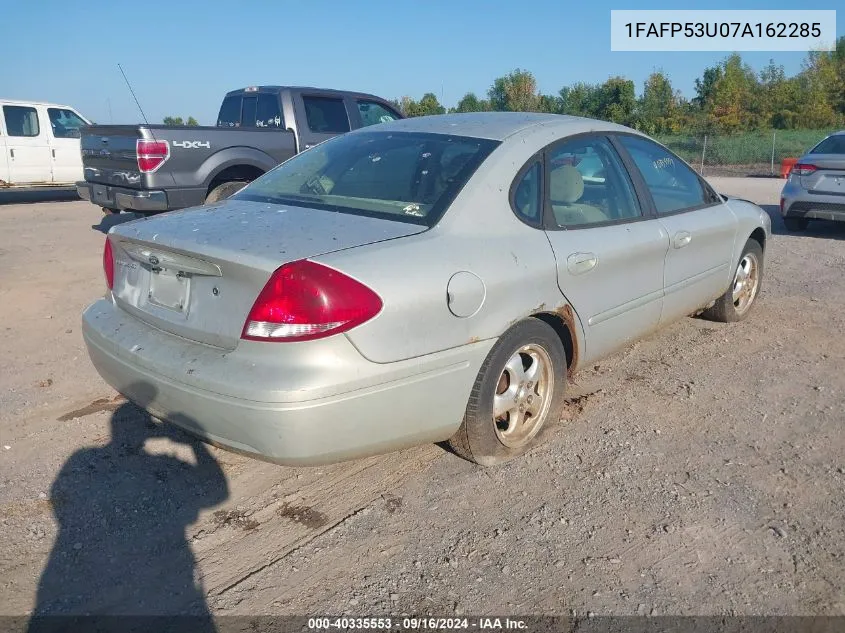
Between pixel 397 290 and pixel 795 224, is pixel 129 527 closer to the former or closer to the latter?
pixel 397 290

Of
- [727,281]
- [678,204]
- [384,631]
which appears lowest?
[384,631]

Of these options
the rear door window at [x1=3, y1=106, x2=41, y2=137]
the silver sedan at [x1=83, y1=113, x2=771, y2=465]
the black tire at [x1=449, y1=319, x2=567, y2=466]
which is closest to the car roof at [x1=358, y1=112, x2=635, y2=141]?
the silver sedan at [x1=83, y1=113, x2=771, y2=465]

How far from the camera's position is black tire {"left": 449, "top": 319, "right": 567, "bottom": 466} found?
10.4 ft

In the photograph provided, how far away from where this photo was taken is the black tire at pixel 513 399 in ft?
10.4

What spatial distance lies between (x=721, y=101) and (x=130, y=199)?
4893 cm

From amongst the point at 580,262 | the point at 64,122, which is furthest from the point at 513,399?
the point at 64,122

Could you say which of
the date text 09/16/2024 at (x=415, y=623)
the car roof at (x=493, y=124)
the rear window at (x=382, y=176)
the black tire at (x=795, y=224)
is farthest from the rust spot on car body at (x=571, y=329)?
the black tire at (x=795, y=224)

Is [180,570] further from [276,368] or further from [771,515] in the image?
[771,515]

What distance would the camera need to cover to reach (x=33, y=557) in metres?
2.77

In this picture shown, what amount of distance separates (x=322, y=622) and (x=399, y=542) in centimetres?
51

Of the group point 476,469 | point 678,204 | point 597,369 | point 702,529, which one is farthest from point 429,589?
point 678,204

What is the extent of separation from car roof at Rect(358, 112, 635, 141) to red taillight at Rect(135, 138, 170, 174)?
474 centimetres

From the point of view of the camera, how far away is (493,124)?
3.88 metres

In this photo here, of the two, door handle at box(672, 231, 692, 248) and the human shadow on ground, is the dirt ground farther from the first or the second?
door handle at box(672, 231, 692, 248)
